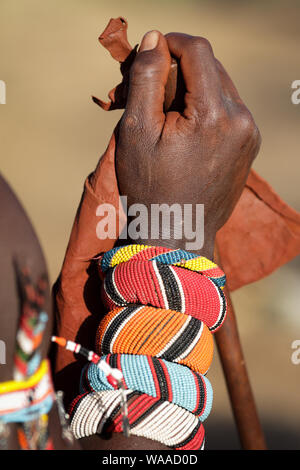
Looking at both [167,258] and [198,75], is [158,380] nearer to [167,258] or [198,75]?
[167,258]

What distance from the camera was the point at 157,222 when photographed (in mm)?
912

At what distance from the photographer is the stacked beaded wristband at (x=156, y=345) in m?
0.75

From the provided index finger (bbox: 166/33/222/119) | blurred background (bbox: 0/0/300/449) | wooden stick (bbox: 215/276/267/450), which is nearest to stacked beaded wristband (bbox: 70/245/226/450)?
index finger (bbox: 166/33/222/119)

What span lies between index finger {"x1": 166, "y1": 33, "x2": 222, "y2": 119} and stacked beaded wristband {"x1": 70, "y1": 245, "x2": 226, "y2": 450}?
0.22 metres

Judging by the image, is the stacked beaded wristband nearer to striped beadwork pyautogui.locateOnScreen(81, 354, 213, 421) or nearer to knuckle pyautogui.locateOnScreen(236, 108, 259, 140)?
striped beadwork pyautogui.locateOnScreen(81, 354, 213, 421)

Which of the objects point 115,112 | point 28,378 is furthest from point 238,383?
point 115,112

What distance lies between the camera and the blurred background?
110 inches

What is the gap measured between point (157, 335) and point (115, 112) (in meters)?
3.18

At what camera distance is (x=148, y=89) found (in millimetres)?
913

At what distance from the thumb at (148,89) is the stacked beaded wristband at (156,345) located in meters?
0.20

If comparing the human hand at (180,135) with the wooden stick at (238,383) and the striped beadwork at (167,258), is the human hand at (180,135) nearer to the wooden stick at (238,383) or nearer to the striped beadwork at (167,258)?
the striped beadwork at (167,258)

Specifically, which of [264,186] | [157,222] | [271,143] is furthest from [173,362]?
[271,143]

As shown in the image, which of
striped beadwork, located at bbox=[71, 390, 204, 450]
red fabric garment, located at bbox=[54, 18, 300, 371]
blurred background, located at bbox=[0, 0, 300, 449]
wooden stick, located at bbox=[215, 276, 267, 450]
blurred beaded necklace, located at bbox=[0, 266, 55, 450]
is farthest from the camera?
blurred background, located at bbox=[0, 0, 300, 449]

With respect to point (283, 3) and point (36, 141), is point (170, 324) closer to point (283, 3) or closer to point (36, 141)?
point (36, 141)
